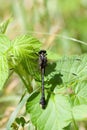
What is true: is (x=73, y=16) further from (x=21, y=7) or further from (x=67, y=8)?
(x=21, y=7)

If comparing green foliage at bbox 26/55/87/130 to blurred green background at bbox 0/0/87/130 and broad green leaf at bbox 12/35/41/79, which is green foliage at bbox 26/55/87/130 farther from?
blurred green background at bbox 0/0/87/130

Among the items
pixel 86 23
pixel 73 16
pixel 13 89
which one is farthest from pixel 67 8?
pixel 13 89

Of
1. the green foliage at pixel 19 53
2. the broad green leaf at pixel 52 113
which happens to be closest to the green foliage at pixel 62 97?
the broad green leaf at pixel 52 113

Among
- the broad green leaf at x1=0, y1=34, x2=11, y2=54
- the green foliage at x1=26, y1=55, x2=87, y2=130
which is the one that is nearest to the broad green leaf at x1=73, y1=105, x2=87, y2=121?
the green foliage at x1=26, y1=55, x2=87, y2=130

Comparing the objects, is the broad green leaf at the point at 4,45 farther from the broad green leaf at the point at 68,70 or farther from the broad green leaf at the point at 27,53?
the broad green leaf at the point at 68,70

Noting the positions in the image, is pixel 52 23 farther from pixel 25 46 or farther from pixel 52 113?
pixel 52 113
